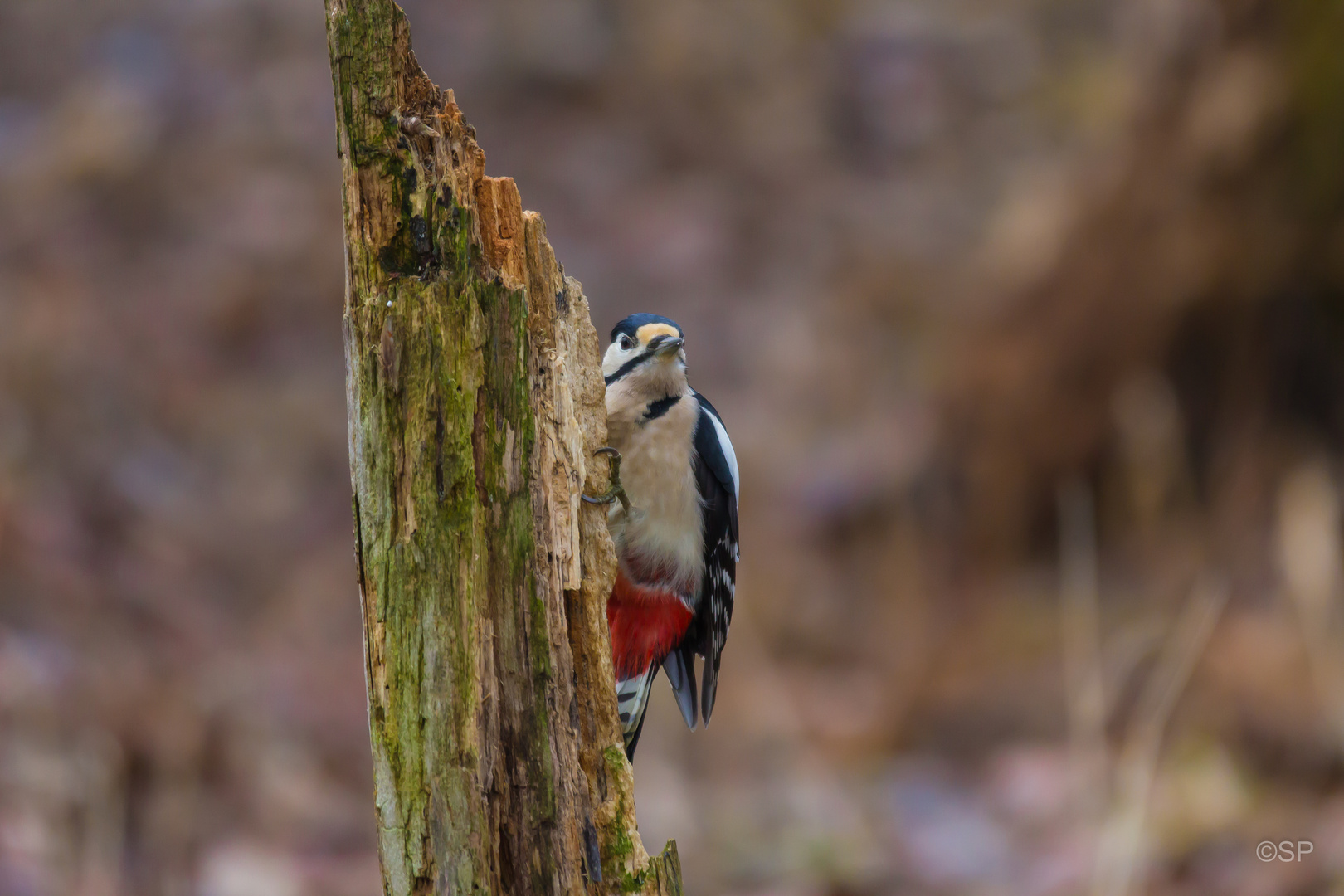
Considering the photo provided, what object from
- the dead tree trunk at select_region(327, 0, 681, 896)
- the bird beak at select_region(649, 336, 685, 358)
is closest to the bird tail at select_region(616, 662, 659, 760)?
the bird beak at select_region(649, 336, 685, 358)

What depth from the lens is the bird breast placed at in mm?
3227

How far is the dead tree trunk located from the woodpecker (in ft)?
3.68

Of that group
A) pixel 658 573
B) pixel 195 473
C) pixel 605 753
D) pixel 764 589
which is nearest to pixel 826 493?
pixel 764 589

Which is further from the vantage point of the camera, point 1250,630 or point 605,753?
point 1250,630

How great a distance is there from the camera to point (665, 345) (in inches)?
125

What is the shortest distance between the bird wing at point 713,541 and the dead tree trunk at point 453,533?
1.47 metres

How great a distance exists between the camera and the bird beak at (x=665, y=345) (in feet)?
10.3

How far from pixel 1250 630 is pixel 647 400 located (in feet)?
11.4

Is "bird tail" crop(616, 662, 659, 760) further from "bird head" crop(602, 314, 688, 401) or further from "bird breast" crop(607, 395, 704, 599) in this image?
"bird head" crop(602, 314, 688, 401)

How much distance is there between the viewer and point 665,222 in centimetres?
1137

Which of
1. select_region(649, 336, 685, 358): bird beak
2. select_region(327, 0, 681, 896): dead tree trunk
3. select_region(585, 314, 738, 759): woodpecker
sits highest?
select_region(649, 336, 685, 358): bird beak

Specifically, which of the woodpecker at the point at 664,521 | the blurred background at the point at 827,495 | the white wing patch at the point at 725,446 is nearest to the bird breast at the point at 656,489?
the woodpecker at the point at 664,521

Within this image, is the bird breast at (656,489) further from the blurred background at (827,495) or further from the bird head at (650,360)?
the blurred background at (827,495)

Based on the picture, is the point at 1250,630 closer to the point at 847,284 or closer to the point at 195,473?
the point at 847,284
